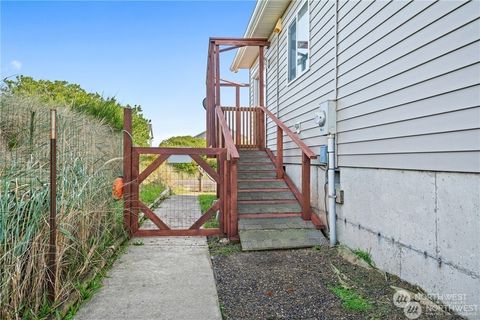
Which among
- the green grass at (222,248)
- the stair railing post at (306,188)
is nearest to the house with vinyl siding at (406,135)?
the stair railing post at (306,188)

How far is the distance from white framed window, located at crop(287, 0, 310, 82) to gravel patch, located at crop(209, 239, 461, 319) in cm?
318

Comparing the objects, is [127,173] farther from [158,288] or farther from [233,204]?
[158,288]

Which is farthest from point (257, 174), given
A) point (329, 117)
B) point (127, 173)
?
point (127, 173)

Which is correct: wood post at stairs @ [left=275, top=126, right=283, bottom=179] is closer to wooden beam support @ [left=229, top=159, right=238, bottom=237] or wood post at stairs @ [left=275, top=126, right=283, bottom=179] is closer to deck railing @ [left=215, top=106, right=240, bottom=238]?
deck railing @ [left=215, top=106, right=240, bottom=238]

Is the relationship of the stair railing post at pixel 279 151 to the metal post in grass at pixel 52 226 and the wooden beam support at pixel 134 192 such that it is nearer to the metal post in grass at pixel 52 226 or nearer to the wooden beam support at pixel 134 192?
the wooden beam support at pixel 134 192

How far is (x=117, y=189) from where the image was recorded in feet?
15.1

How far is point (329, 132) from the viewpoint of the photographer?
439 centimetres

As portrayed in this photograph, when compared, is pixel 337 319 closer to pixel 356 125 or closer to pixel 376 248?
pixel 376 248

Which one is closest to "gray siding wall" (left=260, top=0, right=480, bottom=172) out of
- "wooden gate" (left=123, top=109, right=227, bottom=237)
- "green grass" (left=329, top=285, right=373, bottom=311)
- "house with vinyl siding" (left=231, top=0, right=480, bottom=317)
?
"house with vinyl siding" (left=231, top=0, right=480, bottom=317)

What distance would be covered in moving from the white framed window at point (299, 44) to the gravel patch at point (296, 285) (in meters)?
3.18

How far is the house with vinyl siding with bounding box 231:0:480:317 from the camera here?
92.4 inches

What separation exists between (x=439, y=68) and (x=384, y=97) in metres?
0.78

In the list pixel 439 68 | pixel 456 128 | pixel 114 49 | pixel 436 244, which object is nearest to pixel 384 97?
pixel 439 68

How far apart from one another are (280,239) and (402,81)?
2340 mm
